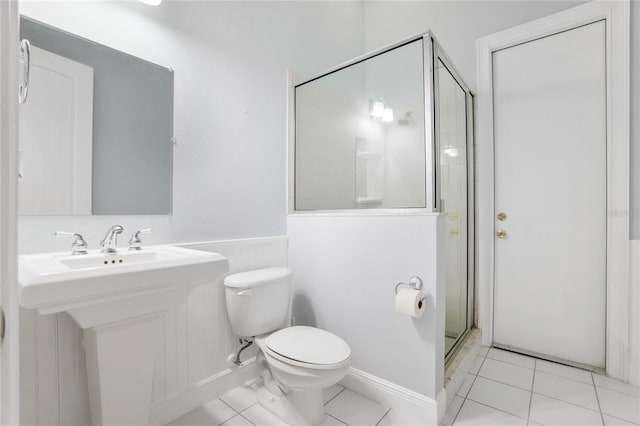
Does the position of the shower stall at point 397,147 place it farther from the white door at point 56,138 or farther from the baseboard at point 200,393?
the white door at point 56,138

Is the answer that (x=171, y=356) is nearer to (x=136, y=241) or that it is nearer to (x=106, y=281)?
(x=136, y=241)

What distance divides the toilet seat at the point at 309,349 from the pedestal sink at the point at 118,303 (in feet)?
1.61

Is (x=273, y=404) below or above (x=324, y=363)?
below

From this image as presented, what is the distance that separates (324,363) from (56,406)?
105 centimetres

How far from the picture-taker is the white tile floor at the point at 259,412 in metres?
1.44

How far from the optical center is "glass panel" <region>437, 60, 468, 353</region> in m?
1.67

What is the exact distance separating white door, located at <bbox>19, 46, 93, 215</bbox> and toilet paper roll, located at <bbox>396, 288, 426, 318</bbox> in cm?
143

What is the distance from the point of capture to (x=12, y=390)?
0.41 m

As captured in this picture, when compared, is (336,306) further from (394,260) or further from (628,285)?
(628,285)

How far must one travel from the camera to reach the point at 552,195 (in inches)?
80.1

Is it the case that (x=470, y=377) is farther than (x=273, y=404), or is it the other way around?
(x=470, y=377)

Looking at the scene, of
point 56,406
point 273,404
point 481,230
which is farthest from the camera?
point 481,230

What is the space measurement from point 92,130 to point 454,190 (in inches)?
76.4

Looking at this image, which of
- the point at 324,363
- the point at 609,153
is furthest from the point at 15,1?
the point at 609,153
